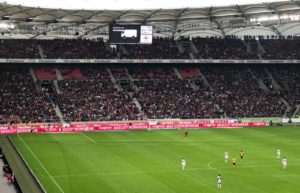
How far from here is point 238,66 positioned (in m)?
89.1

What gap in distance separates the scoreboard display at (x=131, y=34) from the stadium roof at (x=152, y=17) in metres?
2.32

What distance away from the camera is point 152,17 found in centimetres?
7969

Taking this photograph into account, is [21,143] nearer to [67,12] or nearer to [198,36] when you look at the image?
[67,12]

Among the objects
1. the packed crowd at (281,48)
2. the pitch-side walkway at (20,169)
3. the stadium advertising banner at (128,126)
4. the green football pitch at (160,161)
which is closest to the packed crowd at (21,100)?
the stadium advertising banner at (128,126)

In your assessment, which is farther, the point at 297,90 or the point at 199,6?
the point at 297,90

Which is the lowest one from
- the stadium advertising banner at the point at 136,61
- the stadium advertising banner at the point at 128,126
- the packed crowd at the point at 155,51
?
the stadium advertising banner at the point at 128,126

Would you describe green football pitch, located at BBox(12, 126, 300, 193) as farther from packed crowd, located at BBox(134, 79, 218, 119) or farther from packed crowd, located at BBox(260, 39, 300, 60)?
packed crowd, located at BBox(260, 39, 300, 60)

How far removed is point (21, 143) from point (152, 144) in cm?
1374

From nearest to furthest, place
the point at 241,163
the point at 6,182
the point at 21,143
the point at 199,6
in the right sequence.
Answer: the point at 6,182
the point at 241,163
the point at 21,143
the point at 199,6

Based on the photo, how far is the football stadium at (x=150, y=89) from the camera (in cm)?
4522

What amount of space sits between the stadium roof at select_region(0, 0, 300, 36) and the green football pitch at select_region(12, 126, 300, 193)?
20.4 metres

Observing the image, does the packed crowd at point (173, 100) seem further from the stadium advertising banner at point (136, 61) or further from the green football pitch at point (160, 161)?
the green football pitch at point (160, 161)

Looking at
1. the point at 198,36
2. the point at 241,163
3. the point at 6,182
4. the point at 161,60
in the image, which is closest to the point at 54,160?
the point at 6,182

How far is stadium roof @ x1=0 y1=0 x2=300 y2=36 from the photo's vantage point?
73.7 m
